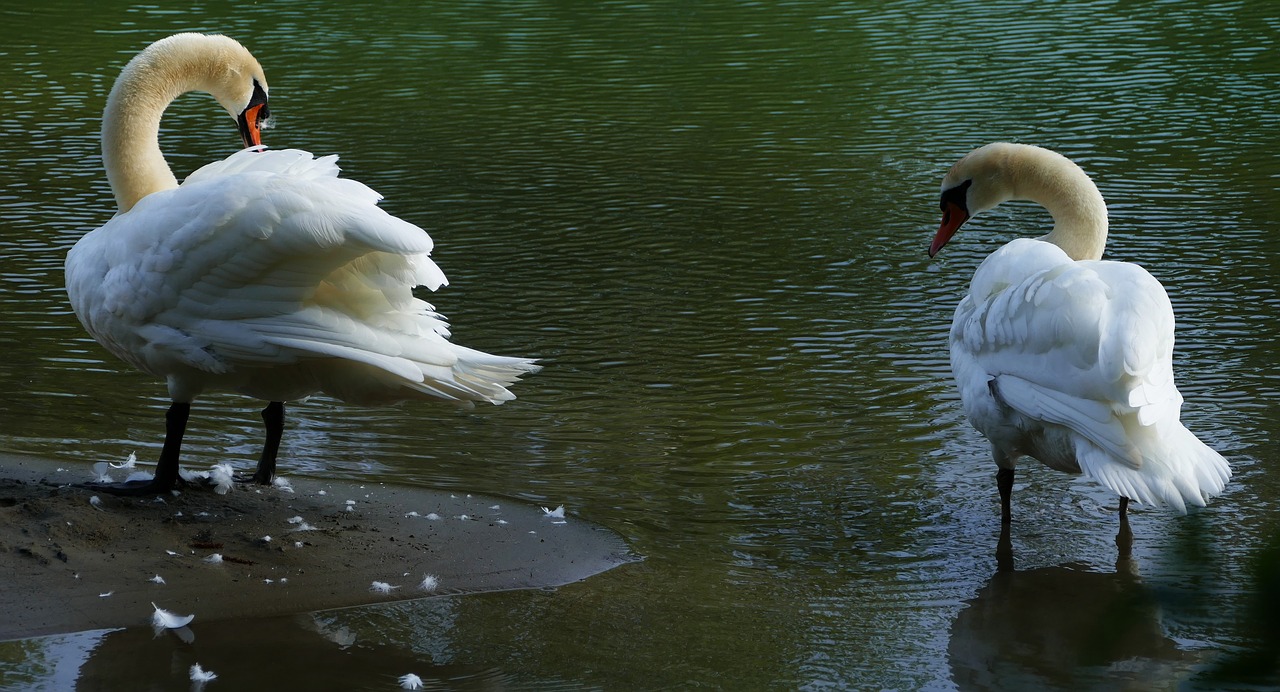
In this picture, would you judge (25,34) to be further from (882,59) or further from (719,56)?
(882,59)

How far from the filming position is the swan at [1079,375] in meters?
3.74

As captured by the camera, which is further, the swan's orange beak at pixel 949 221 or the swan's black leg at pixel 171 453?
the swan's orange beak at pixel 949 221

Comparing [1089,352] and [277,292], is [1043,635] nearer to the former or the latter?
[1089,352]

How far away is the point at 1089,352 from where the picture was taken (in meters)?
3.86

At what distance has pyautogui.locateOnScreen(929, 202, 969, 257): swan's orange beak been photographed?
576 cm

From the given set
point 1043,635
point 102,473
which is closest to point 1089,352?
point 1043,635

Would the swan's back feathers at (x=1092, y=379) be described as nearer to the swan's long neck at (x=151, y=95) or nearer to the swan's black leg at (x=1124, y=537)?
the swan's black leg at (x=1124, y=537)

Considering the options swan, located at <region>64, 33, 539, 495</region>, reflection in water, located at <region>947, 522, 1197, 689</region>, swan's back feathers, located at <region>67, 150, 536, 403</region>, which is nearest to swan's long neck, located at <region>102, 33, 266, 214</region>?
swan, located at <region>64, 33, 539, 495</region>

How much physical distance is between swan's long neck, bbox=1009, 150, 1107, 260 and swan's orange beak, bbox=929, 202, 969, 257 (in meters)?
0.53

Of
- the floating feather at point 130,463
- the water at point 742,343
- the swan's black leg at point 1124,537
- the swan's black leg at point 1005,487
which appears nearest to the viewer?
the water at point 742,343

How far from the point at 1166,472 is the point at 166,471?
2867 millimetres

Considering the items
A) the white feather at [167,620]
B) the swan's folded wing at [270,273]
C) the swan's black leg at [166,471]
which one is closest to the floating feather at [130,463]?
the swan's black leg at [166,471]

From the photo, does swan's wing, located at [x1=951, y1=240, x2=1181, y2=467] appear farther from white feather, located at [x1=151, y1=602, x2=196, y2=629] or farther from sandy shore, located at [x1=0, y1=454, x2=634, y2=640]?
white feather, located at [x1=151, y1=602, x2=196, y2=629]

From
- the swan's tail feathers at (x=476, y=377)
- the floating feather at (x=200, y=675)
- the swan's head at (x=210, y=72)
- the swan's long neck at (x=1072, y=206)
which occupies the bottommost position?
the floating feather at (x=200, y=675)
